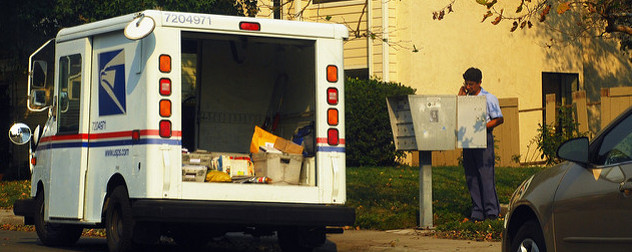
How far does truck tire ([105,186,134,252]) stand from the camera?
9953 mm

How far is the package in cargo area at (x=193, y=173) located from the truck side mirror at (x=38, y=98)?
2821 mm

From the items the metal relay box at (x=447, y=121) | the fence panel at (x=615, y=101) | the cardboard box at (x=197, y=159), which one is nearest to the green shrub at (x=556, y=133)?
the fence panel at (x=615, y=101)

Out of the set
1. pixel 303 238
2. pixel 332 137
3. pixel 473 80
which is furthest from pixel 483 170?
pixel 332 137

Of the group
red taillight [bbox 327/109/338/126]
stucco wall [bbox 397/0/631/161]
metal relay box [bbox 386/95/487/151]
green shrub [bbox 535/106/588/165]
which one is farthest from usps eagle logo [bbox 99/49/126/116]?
stucco wall [bbox 397/0/631/161]

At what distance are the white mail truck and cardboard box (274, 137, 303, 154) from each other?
0.21 ft

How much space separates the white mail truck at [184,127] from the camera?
32.2 feet

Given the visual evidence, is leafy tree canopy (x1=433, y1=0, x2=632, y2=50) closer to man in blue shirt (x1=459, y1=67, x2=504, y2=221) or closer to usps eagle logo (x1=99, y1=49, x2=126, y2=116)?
man in blue shirt (x1=459, y1=67, x2=504, y2=221)

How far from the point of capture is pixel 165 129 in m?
9.80

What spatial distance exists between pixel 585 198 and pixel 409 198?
29.0ft

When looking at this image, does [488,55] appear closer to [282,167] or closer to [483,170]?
[483,170]

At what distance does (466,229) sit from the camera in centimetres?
1205

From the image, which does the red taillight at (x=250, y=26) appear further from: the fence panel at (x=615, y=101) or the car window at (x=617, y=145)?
the fence panel at (x=615, y=101)

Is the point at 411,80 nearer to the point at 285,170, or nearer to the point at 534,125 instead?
the point at 534,125

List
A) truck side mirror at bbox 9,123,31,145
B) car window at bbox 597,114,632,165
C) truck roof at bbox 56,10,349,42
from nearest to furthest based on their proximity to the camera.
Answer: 1. car window at bbox 597,114,632,165
2. truck roof at bbox 56,10,349,42
3. truck side mirror at bbox 9,123,31,145
